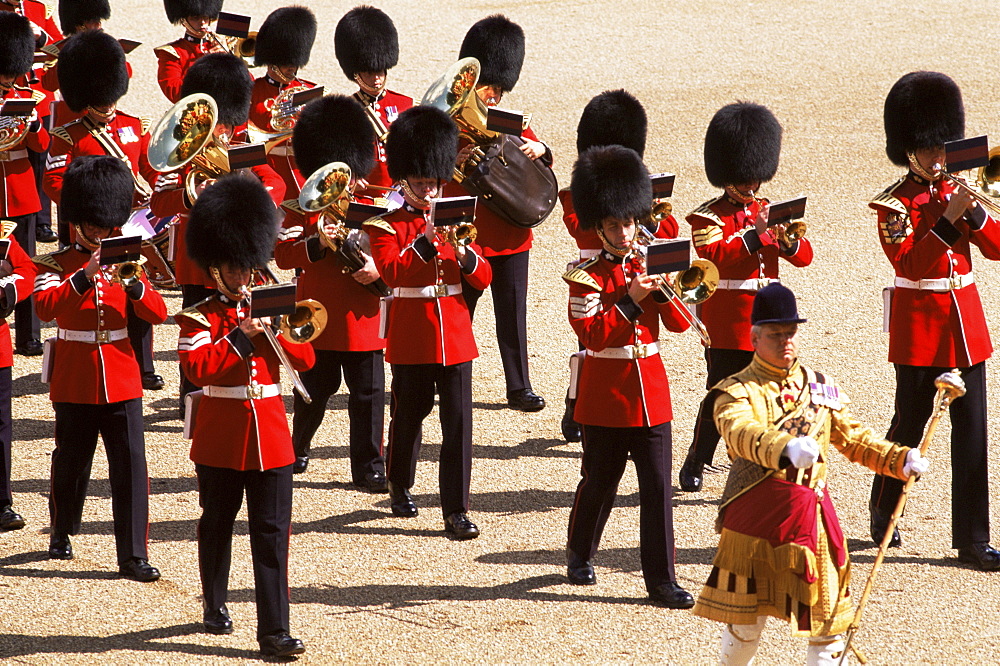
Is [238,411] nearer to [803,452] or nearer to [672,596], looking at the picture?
[672,596]

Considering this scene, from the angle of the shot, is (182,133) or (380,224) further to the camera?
(182,133)

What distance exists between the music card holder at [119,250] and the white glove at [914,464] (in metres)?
2.75

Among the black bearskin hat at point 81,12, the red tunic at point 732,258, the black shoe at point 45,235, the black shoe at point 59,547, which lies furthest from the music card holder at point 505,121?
the black shoe at point 45,235

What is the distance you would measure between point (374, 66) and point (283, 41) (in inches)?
38.8

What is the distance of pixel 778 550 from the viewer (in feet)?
14.3

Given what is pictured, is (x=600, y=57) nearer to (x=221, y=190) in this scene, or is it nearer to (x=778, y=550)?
(x=221, y=190)

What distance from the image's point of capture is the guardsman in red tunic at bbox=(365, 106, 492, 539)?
6.09m

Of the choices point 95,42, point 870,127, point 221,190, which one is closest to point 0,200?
point 95,42

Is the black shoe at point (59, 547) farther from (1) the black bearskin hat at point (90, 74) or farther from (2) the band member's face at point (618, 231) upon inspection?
(1) the black bearskin hat at point (90, 74)

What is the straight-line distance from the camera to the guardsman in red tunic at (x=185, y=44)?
904 centimetres

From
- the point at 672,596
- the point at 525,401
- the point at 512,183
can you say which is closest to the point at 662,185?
the point at 512,183

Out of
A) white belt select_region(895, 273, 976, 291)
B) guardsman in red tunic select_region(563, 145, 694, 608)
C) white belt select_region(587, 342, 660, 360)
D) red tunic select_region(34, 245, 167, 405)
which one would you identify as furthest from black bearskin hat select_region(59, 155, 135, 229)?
white belt select_region(895, 273, 976, 291)

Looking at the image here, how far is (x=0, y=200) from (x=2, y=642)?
3468 millimetres

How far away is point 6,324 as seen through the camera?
6023 millimetres
